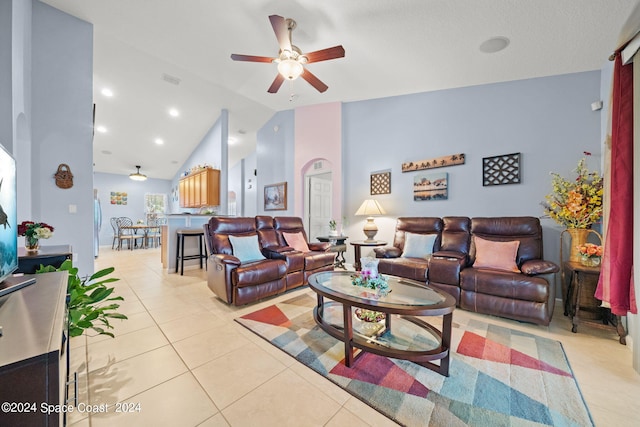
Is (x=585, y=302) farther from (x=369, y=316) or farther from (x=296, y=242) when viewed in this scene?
(x=296, y=242)

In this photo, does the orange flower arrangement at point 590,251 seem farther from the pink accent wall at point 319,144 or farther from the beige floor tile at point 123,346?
the beige floor tile at point 123,346

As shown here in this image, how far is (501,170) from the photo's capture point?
3279 mm

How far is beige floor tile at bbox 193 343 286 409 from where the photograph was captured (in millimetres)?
1419

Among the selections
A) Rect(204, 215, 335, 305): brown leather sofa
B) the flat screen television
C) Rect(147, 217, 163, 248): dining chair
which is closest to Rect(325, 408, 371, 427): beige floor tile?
the flat screen television

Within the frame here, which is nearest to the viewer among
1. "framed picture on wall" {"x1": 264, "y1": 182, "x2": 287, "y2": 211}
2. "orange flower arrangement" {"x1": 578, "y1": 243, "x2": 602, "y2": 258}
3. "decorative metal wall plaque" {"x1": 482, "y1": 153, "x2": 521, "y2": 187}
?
"orange flower arrangement" {"x1": 578, "y1": 243, "x2": 602, "y2": 258}

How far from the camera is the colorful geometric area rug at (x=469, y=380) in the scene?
1.27 m

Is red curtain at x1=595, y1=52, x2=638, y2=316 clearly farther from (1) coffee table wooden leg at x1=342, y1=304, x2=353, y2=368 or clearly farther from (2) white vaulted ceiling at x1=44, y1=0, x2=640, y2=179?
(1) coffee table wooden leg at x1=342, y1=304, x2=353, y2=368

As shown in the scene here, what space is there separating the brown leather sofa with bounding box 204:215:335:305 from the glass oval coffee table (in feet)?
2.63

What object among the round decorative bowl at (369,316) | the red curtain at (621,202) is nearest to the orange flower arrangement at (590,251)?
the red curtain at (621,202)

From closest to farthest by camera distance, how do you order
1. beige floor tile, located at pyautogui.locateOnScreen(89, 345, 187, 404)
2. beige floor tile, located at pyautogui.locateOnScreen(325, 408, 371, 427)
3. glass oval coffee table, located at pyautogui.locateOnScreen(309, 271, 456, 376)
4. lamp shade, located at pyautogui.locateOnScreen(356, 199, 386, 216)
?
beige floor tile, located at pyautogui.locateOnScreen(325, 408, 371, 427), beige floor tile, located at pyautogui.locateOnScreen(89, 345, 187, 404), glass oval coffee table, located at pyautogui.locateOnScreen(309, 271, 456, 376), lamp shade, located at pyautogui.locateOnScreen(356, 199, 386, 216)

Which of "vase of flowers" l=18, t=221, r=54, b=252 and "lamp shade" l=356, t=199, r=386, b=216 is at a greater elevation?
"lamp shade" l=356, t=199, r=386, b=216

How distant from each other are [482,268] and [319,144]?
3.66m

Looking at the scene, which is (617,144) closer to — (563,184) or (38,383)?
(563,184)

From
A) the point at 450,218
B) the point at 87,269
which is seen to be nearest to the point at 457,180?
the point at 450,218
